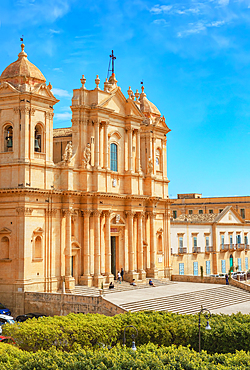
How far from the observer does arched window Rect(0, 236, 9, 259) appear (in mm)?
37812

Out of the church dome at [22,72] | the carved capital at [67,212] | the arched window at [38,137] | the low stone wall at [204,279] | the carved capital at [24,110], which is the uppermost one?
the church dome at [22,72]

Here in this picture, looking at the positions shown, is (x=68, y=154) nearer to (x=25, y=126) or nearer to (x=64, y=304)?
(x=25, y=126)

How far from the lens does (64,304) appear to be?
35.4 m

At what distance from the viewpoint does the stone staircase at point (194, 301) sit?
1420 inches

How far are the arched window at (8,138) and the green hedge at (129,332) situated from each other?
52.6ft

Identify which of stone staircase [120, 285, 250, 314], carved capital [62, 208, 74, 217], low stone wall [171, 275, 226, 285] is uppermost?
carved capital [62, 208, 74, 217]

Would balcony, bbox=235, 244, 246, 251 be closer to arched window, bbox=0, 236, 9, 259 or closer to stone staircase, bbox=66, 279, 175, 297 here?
stone staircase, bbox=66, 279, 175, 297

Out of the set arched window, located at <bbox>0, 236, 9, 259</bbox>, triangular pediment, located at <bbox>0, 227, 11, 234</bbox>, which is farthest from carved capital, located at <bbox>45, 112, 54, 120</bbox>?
arched window, located at <bbox>0, 236, 9, 259</bbox>

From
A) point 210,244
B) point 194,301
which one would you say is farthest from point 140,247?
point 210,244

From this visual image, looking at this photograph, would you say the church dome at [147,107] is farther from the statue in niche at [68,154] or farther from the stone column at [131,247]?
the statue in niche at [68,154]

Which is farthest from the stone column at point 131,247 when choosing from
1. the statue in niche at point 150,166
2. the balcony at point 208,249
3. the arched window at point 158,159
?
the balcony at point 208,249

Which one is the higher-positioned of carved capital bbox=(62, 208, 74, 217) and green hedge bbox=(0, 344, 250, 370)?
carved capital bbox=(62, 208, 74, 217)

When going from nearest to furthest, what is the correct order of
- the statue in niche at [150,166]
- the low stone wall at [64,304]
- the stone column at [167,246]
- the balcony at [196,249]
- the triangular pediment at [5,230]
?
1. the low stone wall at [64,304]
2. the triangular pediment at [5,230]
3. the statue in niche at [150,166]
4. the stone column at [167,246]
5. the balcony at [196,249]

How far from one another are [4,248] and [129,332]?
1493cm
